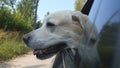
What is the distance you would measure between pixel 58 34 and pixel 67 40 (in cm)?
26

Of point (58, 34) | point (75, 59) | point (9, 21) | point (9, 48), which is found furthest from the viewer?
point (9, 21)

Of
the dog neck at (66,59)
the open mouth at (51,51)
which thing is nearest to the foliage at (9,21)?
the open mouth at (51,51)

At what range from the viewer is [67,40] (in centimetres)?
354

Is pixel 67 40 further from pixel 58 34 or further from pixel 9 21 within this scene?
pixel 9 21

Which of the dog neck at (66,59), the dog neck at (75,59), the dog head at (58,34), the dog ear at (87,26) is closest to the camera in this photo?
the dog neck at (75,59)

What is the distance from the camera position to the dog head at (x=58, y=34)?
3473 millimetres

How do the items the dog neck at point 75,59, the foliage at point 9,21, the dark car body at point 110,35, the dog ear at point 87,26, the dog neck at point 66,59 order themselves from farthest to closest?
the foliage at point 9,21, the dog neck at point 66,59, the dog ear at point 87,26, the dog neck at point 75,59, the dark car body at point 110,35

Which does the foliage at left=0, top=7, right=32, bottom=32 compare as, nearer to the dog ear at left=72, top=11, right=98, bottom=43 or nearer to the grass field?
the grass field

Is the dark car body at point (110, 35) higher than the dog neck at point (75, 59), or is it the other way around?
the dark car body at point (110, 35)

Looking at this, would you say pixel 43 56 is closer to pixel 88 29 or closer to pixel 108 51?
pixel 88 29

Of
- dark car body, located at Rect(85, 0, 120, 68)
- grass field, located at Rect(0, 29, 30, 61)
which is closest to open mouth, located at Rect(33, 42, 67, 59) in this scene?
dark car body, located at Rect(85, 0, 120, 68)

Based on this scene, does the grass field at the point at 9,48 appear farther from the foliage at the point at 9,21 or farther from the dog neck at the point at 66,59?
the dog neck at the point at 66,59

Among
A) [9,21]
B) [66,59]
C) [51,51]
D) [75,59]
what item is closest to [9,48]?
[9,21]

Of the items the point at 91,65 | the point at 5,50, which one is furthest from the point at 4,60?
the point at 91,65
